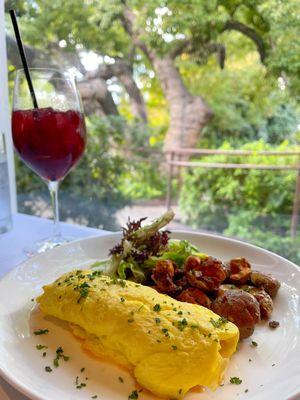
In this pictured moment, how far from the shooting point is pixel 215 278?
0.88 meters

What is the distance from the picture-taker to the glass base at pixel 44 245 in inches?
45.8

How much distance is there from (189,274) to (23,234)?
690 millimetres

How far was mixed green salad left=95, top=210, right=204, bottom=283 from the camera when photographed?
975 millimetres

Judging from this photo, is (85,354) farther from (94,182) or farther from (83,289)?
(94,182)

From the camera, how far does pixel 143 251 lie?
104 centimetres

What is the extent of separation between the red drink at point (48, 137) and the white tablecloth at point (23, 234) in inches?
10.0

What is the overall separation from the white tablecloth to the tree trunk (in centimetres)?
128

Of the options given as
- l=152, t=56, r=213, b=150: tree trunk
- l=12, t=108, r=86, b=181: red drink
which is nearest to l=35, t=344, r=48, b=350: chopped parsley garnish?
l=12, t=108, r=86, b=181: red drink

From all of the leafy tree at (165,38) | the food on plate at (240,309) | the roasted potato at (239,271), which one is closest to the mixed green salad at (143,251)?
the roasted potato at (239,271)

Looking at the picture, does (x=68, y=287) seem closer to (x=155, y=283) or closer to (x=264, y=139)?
(x=155, y=283)

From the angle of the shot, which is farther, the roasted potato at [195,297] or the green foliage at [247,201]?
the green foliage at [247,201]

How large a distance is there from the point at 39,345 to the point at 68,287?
136mm

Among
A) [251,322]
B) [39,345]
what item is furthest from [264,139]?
[39,345]

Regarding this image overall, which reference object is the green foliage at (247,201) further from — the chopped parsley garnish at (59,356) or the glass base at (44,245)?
the chopped parsley garnish at (59,356)
